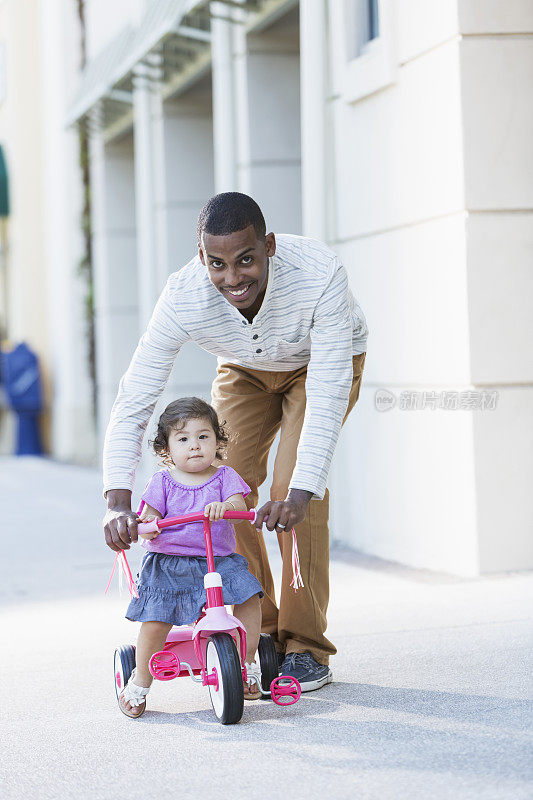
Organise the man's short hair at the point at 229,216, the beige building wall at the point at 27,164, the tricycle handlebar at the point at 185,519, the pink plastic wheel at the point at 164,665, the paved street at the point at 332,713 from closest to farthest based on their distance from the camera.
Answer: the paved street at the point at 332,713 → the man's short hair at the point at 229,216 → the tricycle handlebar at the point at 185,519 → the pink plastic wheel at the point at 164,665 → the beige building wall at the point at 27,164

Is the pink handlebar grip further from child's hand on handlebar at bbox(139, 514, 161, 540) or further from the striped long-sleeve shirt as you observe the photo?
the striped long-sleeve shirt

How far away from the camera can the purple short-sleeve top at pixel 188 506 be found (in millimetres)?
3689

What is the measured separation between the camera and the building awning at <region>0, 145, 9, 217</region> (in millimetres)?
17469

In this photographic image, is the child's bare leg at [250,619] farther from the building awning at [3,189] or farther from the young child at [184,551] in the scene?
the building awning at [3,189]

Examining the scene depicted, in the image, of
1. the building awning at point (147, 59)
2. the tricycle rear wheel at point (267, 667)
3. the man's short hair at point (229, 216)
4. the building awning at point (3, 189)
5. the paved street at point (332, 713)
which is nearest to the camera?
the paved street at point (332, 713)

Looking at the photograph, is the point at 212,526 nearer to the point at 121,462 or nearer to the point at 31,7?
the point at 121,462

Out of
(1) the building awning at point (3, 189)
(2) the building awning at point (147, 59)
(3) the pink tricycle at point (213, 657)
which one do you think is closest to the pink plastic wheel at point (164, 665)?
(3) the pink tricycle at point (213, 657)

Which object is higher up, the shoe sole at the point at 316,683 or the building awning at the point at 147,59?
the building awning at the point at 147,59

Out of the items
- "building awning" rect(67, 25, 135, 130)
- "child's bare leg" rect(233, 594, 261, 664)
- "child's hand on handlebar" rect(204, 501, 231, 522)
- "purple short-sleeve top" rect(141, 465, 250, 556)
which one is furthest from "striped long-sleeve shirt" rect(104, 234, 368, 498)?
"building awning" rect(67, 25, 135, 130)

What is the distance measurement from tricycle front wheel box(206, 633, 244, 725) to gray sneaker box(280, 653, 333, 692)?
352 mm

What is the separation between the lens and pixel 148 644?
3652 millimetres

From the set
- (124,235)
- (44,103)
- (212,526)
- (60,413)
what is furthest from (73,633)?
(44,103)

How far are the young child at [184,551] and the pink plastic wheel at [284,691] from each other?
11cm

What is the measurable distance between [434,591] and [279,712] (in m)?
1.93
